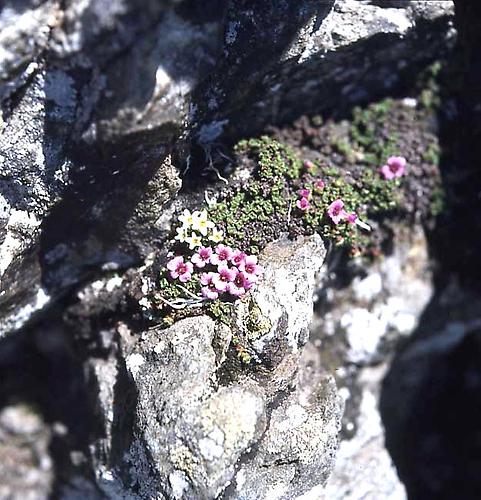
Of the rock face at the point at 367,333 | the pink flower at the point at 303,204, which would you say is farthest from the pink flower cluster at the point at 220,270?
the rock face at the point at 367,333

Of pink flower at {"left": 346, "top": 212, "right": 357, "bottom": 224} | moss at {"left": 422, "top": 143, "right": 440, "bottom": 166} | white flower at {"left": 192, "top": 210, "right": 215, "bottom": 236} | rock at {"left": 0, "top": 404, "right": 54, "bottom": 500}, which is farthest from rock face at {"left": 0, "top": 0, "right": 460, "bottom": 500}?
rock at {"left": 0, "top": 404, "right": 54, "bottom": 500}

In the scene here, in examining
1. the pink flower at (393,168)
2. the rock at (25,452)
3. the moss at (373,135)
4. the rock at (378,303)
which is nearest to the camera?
the pink flower at (393,168)

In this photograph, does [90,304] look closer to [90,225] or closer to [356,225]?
[90,225]

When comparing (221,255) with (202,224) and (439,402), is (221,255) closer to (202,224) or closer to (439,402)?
(202,224)

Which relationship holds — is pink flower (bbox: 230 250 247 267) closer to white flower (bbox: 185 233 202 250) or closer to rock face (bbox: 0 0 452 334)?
white flower (bbox: 185 233 202 250)

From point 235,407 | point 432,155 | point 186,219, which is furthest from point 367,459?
point 186,219

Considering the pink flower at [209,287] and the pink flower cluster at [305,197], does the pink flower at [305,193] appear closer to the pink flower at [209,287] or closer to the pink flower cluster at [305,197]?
the pink flower cluster at [305,197]
